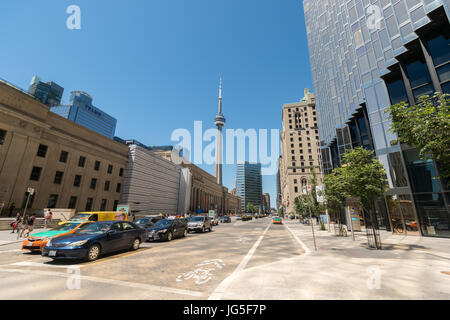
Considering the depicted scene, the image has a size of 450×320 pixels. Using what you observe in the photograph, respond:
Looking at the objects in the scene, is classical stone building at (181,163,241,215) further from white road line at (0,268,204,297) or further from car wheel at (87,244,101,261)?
white road line at (0,268,204,297)

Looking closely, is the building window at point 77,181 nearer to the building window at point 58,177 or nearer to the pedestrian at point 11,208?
the building window at point 58,177

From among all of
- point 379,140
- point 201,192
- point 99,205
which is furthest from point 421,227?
point 201,192

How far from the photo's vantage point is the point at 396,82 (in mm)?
20219

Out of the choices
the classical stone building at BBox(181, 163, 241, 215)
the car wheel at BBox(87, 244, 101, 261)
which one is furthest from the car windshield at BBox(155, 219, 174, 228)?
the classical stone building at BBox(181, 163, 241, 215)

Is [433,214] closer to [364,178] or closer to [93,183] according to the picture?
[364,178]

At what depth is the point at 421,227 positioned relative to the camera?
17078 millimetres

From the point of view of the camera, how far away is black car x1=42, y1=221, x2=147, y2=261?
7.46 meters

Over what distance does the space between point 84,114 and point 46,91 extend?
4063 centimetres

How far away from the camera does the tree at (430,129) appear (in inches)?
293

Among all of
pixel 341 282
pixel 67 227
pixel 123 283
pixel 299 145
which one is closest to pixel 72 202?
pixel 67 227

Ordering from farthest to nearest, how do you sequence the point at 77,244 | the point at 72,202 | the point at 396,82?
1. the point at 72,202
2. the point at 396,82
3. the point at 77,244

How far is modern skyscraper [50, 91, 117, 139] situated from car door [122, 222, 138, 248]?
7720 inches

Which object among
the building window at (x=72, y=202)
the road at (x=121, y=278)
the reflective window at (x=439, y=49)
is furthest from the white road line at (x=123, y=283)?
the building window at (x=72, y=202)
